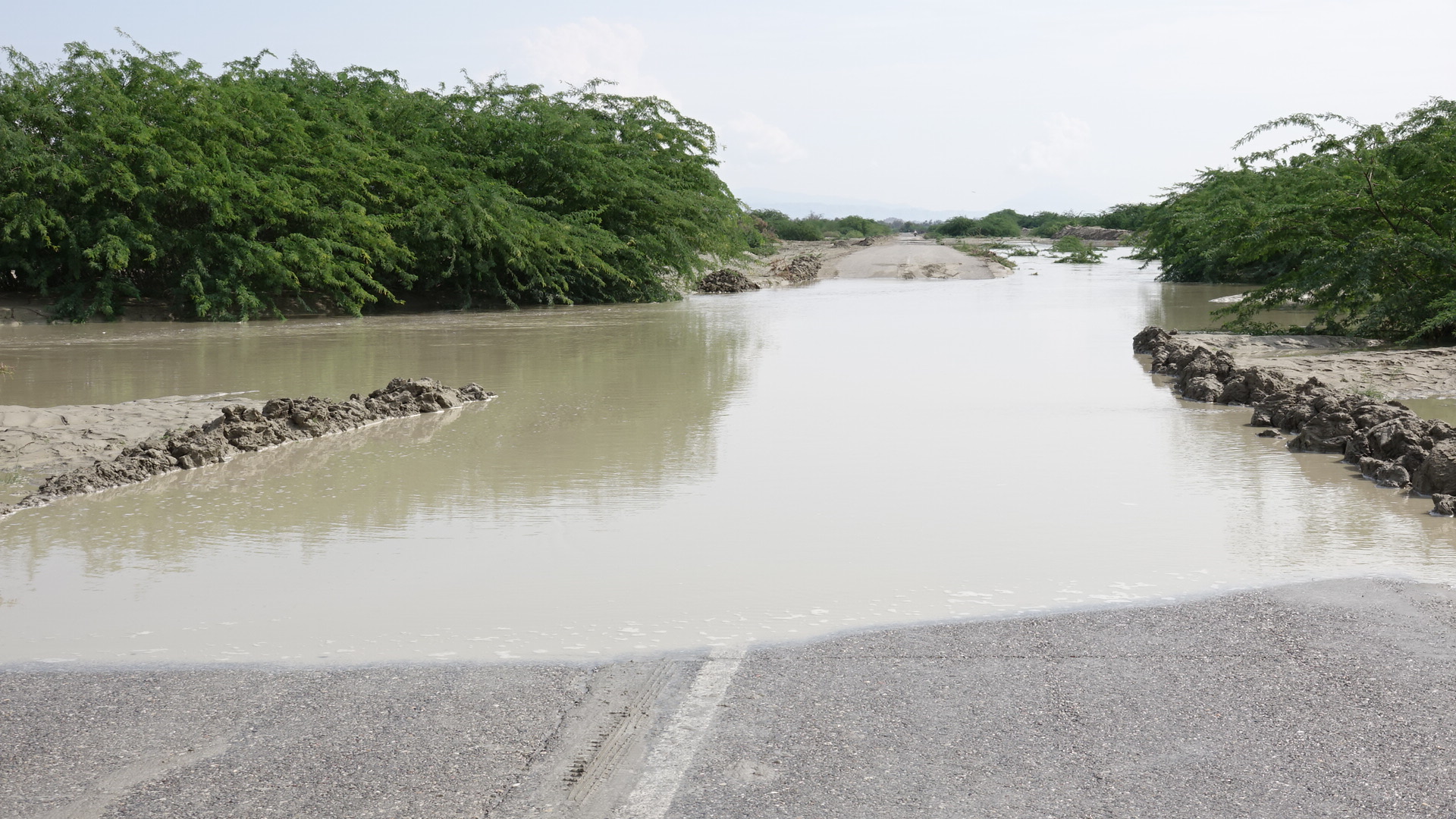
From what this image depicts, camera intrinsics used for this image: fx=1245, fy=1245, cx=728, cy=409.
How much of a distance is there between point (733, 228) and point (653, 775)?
24.0 m

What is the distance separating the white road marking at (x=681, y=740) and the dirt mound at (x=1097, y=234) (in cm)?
6914

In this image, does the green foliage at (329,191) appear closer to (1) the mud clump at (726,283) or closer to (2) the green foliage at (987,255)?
(1) the mud clump at (726,283)

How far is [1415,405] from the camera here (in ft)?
34.2

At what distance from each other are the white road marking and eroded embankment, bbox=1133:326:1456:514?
4.33 metres

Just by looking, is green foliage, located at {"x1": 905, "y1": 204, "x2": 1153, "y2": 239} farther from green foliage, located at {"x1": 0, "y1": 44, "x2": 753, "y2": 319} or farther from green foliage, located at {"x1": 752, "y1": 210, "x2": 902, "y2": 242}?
green foliage, located at {"x1": 0, "y1": 44, "x2": 753, "y2": 319}

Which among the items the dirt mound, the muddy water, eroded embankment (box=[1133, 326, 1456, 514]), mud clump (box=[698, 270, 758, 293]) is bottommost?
the muddy water

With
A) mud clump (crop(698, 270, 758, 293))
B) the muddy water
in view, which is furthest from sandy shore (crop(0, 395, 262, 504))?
mud clump (crop(698, 270, 758, 293))

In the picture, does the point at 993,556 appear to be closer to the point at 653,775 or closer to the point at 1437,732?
the point at 1437,732

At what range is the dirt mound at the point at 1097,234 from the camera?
2820 inches

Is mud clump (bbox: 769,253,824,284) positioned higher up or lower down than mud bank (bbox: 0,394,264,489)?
higher up

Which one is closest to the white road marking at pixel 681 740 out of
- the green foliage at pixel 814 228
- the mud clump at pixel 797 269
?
the mud clump at pixel 797 269

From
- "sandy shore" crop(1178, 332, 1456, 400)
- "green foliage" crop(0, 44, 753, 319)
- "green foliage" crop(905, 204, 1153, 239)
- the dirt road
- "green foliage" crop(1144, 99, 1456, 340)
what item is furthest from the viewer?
"green foliage" crop(905, 204, 1153, 239)

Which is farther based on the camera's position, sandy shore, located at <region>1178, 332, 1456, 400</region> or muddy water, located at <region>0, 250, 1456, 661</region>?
sandy shore, located at <region>1178, 332, 1456, 400</region>

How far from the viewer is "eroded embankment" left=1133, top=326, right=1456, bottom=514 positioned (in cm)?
694
